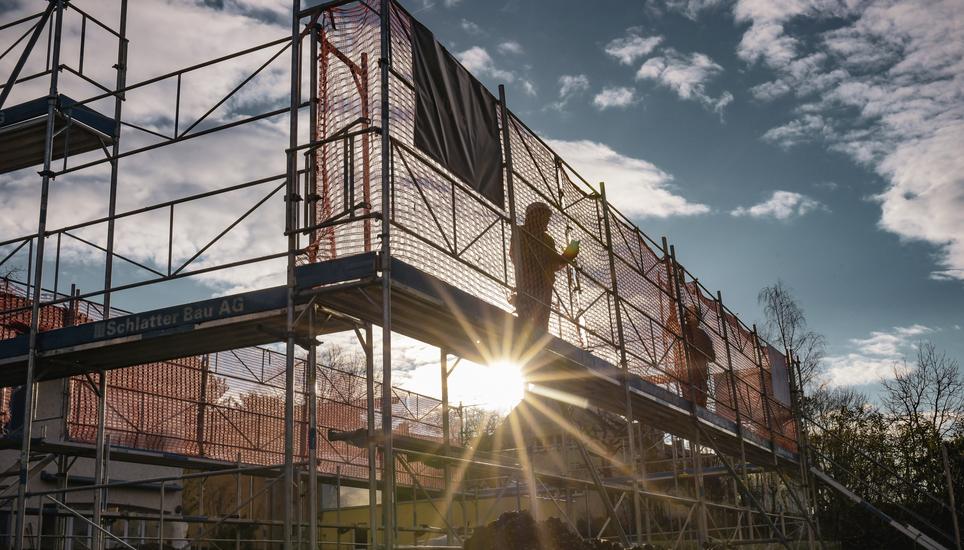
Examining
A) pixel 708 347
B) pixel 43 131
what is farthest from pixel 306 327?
pixel 708 347

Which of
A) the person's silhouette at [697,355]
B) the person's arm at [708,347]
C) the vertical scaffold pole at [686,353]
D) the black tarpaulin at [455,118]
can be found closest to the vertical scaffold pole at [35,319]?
the black tarpaulin at [455,118]

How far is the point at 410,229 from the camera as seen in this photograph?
27.3 feet

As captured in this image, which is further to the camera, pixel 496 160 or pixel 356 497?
pixel 356 497

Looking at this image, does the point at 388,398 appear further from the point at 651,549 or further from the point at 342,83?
the point at 651,549

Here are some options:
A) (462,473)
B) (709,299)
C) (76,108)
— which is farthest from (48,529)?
(709,299)

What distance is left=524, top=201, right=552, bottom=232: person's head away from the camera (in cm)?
1144

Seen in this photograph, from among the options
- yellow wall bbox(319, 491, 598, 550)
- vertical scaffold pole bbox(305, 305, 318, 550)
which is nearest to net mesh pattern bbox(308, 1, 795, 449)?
vertical scaffold pole bbox(305, 305, 318, 550)

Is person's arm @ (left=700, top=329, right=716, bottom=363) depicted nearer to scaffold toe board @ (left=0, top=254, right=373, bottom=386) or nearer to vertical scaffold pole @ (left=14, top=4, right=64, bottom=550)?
scaffold toe board @ (left=0, top=254, right=373, bottom=386)

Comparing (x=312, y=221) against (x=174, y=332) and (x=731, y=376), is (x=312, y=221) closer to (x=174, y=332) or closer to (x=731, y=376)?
(x=174, y=332)

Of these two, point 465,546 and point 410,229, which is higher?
point 410,229

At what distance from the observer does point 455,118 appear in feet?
31.4

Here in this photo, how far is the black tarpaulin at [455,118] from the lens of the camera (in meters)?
8.98

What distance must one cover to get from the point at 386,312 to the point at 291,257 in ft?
5.00

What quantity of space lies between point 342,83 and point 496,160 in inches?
86.0
